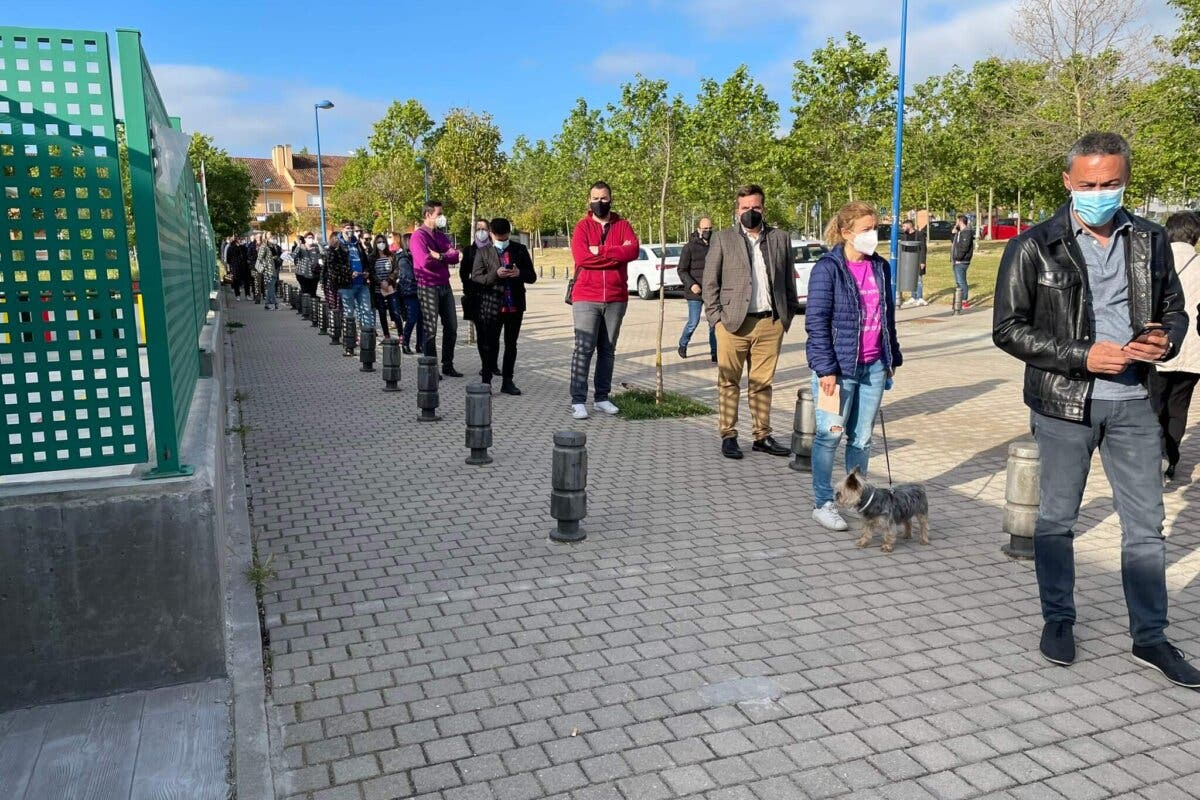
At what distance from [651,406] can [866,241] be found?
4.70 m

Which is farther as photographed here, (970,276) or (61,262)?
(970,276)

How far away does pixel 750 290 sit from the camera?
24.4ft

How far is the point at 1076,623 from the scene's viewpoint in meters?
4.50

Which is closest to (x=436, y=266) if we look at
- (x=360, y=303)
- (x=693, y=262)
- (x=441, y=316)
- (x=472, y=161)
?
(x=441, y=316)

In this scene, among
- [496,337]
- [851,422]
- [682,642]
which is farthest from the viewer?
[496,337]

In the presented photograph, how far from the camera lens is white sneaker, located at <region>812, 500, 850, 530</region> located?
19.7 feet

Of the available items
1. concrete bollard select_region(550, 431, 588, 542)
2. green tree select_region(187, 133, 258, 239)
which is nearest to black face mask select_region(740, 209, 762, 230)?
concrete bollard select_region(550, 431, 588, 542)

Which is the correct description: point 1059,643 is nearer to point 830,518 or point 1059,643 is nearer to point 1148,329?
point 1148,329

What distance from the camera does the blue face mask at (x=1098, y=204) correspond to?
12.2 feet

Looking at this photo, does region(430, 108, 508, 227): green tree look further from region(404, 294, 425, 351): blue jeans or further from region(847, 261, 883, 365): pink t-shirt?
region(847, 261, 883, 365): pink t-shirt

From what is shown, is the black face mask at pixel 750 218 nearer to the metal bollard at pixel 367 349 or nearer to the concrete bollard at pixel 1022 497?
the concrete bollard at pixel 1022 497

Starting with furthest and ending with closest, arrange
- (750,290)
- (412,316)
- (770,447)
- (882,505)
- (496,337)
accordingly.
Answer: (412,316), (496,337), (770,447), (750,290), (882,505)

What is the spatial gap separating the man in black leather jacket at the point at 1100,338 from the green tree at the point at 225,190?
62294 mm

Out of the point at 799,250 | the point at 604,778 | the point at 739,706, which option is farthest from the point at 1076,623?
the point at 799,250
